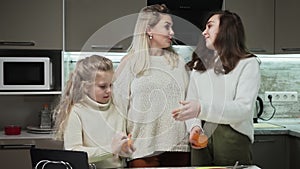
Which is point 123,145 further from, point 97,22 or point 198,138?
point 97,22

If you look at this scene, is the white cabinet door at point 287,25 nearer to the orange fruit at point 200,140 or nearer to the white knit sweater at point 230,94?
the white knit sweater at point 230,94

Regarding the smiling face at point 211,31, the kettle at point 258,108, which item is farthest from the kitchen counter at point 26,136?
the kettle at point 258,108

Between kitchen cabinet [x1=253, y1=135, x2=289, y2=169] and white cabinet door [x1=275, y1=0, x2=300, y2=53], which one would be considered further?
white cabinet door [x1=275, y1=0, x2=300, y2=53]

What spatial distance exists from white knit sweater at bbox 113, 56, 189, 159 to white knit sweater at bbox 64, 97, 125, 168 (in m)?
0.10

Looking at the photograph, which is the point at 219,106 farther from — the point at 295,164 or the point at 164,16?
the point at 295,164

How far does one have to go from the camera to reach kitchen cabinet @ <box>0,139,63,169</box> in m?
3.05

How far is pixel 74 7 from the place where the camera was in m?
3.25

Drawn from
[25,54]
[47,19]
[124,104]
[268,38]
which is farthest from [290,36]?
[25,54]

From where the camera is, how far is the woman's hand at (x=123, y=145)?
2547 millimetres

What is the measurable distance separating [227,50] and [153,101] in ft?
1.89

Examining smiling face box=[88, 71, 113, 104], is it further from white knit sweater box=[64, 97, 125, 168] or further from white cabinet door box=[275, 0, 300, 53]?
white cabinet door box=[275, 0, 300, 53]

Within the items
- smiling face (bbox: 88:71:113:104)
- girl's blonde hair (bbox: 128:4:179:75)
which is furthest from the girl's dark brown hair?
smiling face (bbox: 88:71:113:104)

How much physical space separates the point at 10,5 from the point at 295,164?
232 cm

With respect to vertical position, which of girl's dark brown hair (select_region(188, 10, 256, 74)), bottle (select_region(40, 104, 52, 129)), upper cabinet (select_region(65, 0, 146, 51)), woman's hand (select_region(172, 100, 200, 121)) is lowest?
bottle (select_region(40, 104, 52, 129))
